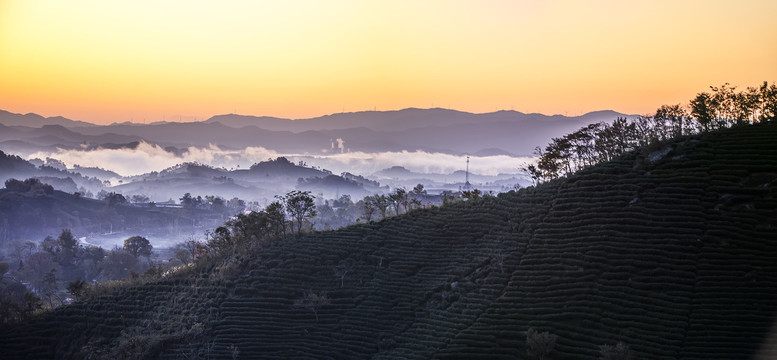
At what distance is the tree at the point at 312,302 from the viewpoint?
162ft

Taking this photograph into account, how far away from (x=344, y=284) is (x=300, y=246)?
9.47m

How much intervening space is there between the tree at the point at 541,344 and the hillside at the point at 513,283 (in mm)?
690

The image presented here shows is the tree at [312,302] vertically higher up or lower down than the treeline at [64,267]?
higher up

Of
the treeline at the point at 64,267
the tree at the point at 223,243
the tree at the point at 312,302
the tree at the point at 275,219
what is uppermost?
the tree at the point at 275,219

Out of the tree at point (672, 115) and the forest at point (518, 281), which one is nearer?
the forest at point (518, 281)

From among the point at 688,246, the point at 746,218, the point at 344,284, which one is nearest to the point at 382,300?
the point at 344,284

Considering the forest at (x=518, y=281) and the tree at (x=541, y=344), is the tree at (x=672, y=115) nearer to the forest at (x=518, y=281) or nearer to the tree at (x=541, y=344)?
the forest at (x=518, y=281)

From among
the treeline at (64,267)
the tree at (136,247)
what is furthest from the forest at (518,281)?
the tree at (136,247)

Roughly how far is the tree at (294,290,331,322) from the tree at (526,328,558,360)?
1900 centimetres

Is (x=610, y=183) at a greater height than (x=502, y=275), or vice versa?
(x=610, y=183)

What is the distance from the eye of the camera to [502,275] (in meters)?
46.1

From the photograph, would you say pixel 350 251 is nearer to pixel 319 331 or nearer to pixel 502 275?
pixel 319 331

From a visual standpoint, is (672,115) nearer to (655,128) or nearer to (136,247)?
(655,128)

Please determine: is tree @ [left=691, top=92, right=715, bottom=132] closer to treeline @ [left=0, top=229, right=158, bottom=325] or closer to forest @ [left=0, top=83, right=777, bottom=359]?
forest @ [left=0, top=83, right=777, bottom=359]
